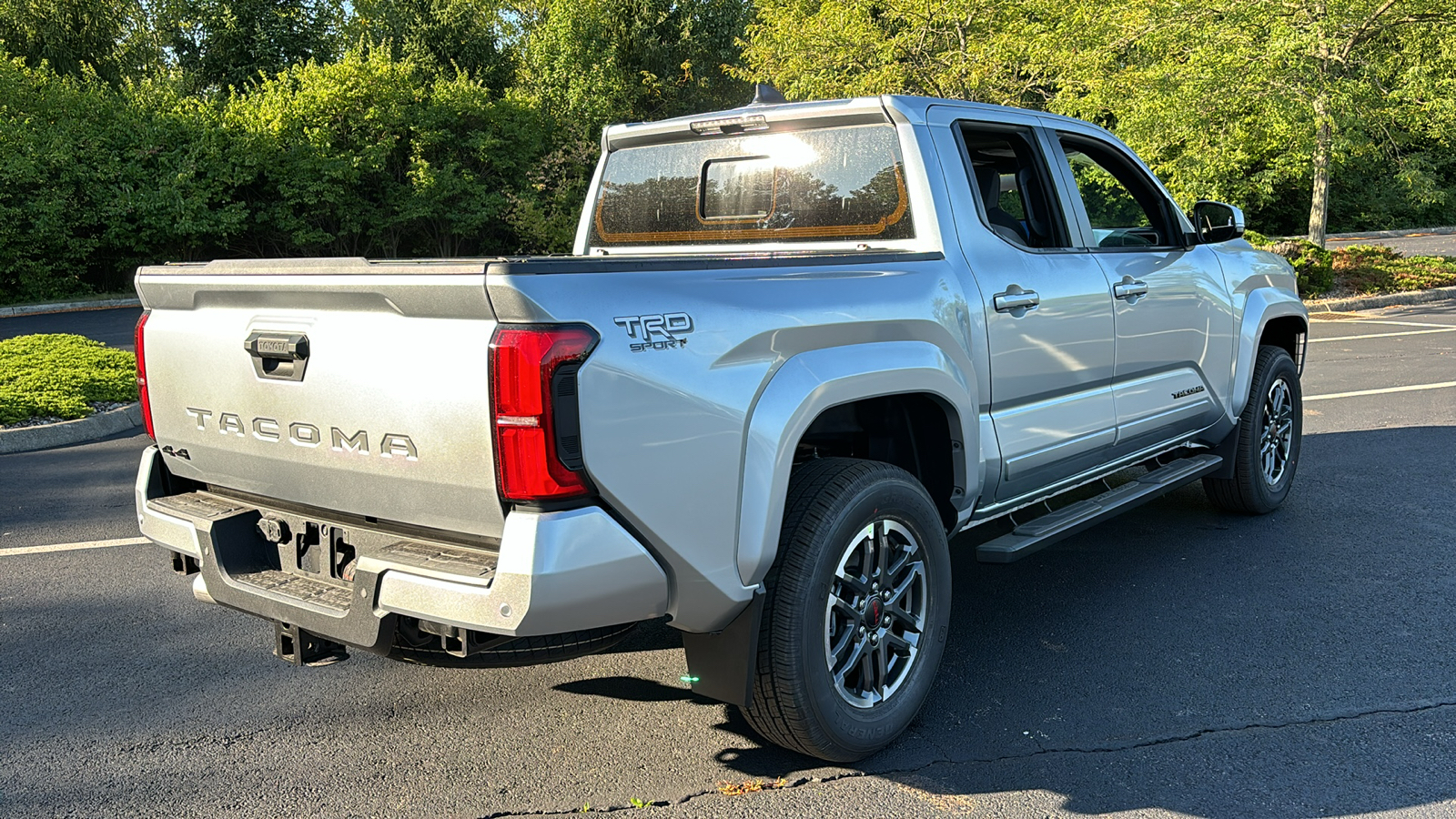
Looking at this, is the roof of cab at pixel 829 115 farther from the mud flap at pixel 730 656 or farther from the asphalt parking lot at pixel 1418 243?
the asphalt parking lot at pixel 1418 243

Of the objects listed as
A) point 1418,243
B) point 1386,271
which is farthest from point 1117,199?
point 1418,243

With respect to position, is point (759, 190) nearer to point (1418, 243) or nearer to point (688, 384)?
point (688, 384)

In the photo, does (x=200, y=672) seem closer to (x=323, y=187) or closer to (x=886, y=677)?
(x=886, y=677)

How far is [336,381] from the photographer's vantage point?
2.81 meters

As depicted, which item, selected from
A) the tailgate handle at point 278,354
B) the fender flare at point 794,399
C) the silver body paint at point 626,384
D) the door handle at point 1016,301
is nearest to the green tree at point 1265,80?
the door handle at point 1016,301

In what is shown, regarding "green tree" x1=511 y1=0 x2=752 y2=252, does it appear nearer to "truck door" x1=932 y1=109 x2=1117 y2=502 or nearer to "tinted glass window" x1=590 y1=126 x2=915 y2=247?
"tinted glass window" x1=590 y1=126 x2=915 y2=247

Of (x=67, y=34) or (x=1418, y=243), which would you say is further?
(x=1418, y=243)

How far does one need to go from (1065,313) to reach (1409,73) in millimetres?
18275

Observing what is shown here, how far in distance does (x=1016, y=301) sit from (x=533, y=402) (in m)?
2.11

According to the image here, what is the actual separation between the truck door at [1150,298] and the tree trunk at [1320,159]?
557 inches

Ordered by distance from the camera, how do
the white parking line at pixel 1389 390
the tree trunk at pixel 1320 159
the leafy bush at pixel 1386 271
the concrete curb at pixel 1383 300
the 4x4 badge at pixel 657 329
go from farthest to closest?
the leafy bush at pixel 1386 271
the tree trunk at pixel 1320 159
the concrete curb at pixel 1383 300
the white parking line at pixel 1389 390
the 4x4 badge at pixel 657 329

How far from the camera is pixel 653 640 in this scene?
4.38 meters

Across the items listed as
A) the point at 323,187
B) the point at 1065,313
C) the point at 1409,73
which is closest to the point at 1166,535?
the point at 1065,313

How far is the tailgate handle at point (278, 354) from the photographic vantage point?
113 inches
